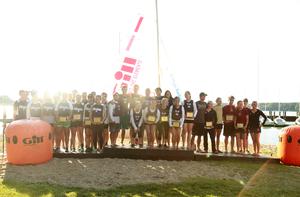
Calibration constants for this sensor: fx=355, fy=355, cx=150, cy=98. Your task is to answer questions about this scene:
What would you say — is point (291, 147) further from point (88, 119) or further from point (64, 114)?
point (64, 114)

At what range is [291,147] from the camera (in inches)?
380

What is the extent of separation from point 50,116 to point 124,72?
549 cm

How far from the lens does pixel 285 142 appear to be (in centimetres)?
977

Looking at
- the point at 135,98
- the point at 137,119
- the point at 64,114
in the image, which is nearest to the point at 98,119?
the point at 64,114

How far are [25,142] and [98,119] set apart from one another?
2.22 m

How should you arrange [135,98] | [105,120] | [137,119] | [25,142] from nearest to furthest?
[25,142]
[137,119]
[105,120]
[135,98]

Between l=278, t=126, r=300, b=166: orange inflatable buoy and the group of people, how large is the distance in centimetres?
79

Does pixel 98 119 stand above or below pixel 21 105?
below

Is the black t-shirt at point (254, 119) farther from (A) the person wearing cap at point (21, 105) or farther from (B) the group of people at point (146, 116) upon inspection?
(A) the person wearing cap at point (21, 105)

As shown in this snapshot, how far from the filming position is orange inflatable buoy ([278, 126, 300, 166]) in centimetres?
959

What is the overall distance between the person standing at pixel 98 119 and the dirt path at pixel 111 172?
3.37ft

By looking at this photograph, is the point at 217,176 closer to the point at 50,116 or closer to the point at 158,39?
the point at 50,116

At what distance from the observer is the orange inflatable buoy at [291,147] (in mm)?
9586

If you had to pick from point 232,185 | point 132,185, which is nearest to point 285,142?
point 232,185
